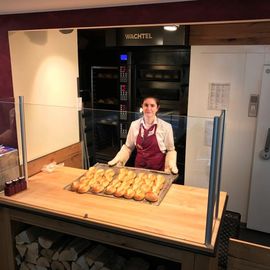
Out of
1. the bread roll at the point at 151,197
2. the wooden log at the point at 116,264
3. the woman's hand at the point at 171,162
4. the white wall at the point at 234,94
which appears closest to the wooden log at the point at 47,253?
the wooden log at the point at 116,264

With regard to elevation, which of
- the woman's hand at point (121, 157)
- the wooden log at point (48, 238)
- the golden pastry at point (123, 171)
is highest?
the woman's hand at point (121, 157)

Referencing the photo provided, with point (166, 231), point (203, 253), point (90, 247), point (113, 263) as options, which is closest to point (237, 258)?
point (203, 253)

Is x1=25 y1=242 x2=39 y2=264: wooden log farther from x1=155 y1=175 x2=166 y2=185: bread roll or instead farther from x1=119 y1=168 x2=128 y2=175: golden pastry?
x1=155 y1=175 x2=166 y2=185: bread roll

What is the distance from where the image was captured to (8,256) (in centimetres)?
213

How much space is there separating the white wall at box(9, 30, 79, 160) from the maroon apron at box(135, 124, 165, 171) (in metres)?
0.61

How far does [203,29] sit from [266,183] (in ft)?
5.31

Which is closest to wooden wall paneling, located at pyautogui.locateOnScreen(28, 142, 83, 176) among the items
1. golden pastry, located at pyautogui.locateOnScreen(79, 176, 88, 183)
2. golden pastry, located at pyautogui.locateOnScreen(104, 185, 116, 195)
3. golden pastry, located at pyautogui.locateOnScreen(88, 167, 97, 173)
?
golden pastry, located at pyautogui.locateOnScreen(88, 167, 97, 173)

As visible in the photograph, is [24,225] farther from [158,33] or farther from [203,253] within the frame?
[158,33]

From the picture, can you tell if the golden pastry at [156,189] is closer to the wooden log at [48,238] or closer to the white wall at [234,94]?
the wooden log at [48,238]

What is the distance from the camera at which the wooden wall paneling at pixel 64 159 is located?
94.4 inches

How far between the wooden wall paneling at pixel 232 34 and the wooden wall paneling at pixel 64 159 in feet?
5.18

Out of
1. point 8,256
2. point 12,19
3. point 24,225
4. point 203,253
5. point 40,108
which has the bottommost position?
point 8,256

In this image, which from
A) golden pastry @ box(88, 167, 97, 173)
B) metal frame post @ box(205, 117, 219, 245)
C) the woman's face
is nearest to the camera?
metal frame post @ box(205, 117, 219, 245)

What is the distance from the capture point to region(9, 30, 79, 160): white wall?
2510 millimetres
